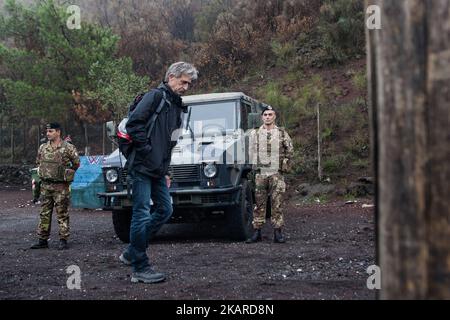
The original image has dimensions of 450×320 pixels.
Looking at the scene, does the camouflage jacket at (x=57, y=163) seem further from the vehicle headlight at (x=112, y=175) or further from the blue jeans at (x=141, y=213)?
the blue jeans at (x=141, y=213)

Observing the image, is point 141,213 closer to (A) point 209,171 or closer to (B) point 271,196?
(A) point 209,171

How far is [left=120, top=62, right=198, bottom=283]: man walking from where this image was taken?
14.0 ft

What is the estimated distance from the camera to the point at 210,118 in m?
7.64

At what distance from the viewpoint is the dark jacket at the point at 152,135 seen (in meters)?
4.24

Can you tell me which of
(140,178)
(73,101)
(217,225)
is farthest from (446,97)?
(73,101)

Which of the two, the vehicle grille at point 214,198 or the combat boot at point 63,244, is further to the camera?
the combat boot at point 63,244

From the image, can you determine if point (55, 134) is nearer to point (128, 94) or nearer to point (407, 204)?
point (407, 204)

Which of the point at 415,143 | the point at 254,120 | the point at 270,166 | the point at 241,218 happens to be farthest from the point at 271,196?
the point at 415,143

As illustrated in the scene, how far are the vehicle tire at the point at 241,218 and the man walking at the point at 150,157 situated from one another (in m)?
2.45

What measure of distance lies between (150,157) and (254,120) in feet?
10.2

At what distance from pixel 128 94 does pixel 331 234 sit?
11.8 metres

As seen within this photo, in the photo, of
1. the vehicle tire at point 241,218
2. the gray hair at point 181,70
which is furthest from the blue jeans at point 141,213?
the vehicle tire at point 241,218

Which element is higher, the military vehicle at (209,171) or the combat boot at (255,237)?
the military vehicle at (209,171)

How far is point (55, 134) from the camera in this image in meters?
7.16
